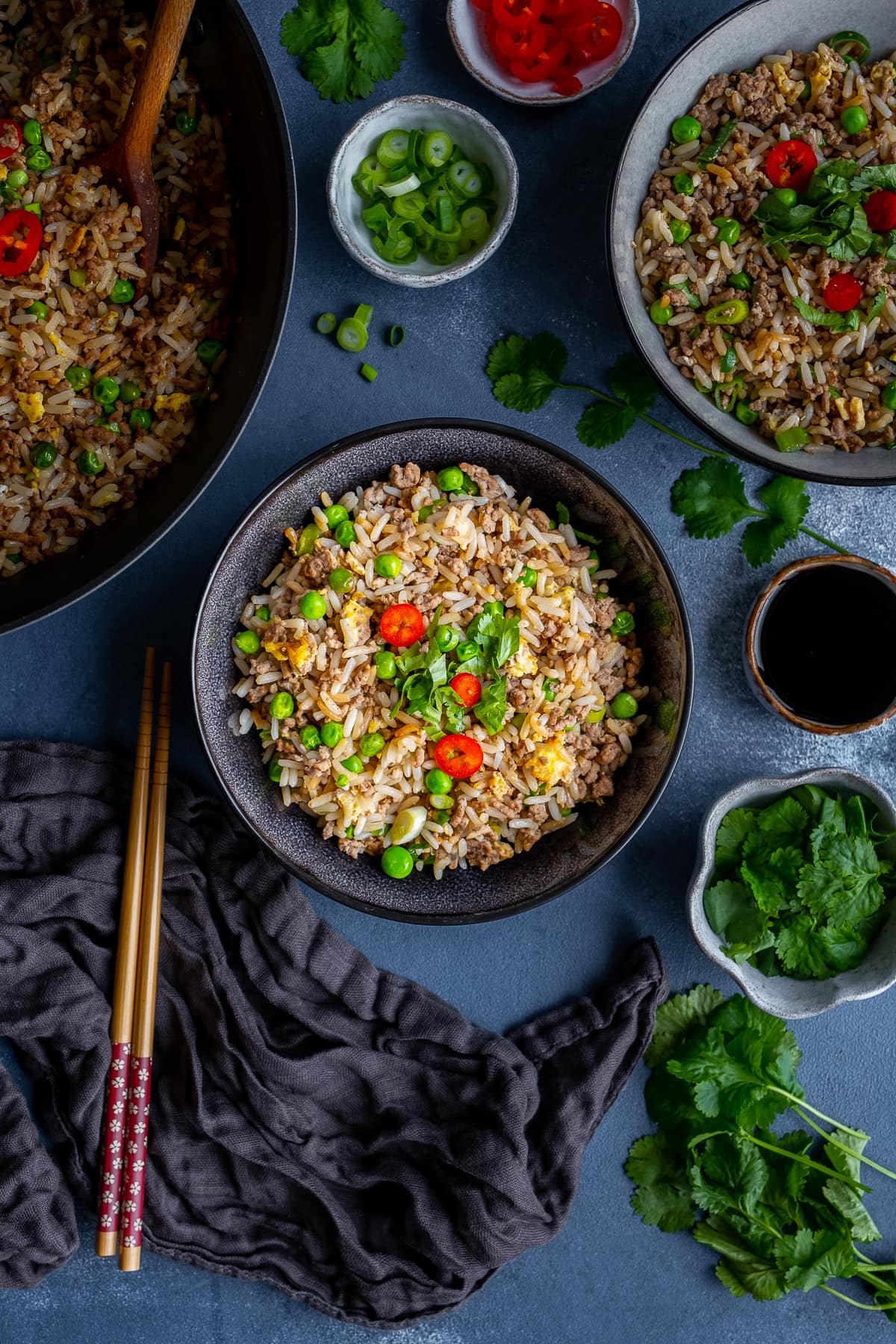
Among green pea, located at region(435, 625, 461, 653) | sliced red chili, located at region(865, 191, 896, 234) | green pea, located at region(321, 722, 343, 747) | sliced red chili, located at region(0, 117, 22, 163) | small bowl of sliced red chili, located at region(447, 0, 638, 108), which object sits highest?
small bowl of sliced red chili, located at region(447, 0, 638, 108)

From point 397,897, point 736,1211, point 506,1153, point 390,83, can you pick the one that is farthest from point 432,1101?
point 390,83

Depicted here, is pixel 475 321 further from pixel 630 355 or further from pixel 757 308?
pixel 757 308

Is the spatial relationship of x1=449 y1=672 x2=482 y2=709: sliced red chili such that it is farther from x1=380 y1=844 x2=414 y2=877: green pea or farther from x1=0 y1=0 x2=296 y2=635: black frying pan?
x1=0 y1=0 x2=296 y2=635: black frying pan

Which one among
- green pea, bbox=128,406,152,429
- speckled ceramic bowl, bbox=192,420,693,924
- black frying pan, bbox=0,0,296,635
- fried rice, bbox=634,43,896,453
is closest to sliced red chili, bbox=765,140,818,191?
fried rice, bbox=634,43,896,453

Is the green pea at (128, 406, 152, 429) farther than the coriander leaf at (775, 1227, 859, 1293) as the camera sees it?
No

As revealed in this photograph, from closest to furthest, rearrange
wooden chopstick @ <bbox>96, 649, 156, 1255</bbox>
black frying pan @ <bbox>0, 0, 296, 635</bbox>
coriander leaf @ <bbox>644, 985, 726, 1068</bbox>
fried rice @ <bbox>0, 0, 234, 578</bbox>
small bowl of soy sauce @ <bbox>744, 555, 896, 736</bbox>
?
black frying pan @ <bbox>0, 0, 296, 635</bbox>
fried rice @ <bbox>0, 0, 234, 578</bbox>
wooden chopstick @ <bbox>96, 649, 156, 1255</bbox>
small bowl of soy sauce @ <bbox>744, 555, 896, 736</bbox>
coriander leaf @ <bbox>644, 985, 726, 1068</bbox>

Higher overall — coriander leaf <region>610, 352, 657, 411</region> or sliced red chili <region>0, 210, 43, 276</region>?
sliced red chili <region>0, 210, 43, 276</region>

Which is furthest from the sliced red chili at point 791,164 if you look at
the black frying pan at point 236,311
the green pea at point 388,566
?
the green pea at point 388,566
